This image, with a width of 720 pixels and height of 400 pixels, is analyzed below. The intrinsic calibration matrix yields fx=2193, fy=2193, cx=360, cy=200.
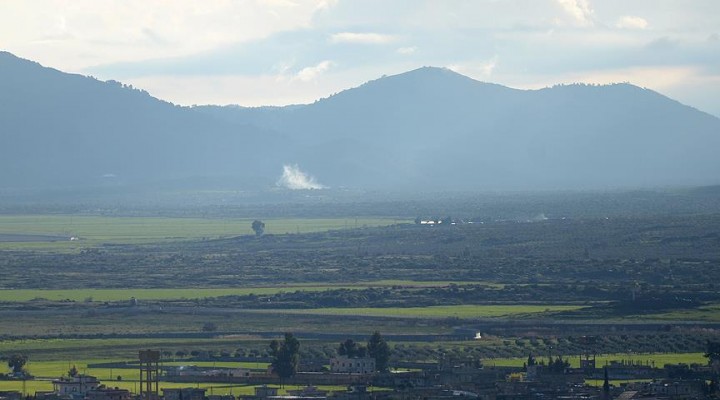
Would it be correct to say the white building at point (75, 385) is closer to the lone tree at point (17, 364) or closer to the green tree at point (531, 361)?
the lone tree at point (17, 364)

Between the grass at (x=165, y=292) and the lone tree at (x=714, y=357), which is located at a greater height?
the grass at (x=165, y=292)

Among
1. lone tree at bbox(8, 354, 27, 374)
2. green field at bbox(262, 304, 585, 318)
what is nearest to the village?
lone tree at bbox(8, 354, 27, 374)

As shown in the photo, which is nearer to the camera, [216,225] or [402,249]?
[402,249]

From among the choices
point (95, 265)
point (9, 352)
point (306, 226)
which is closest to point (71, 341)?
point (9, 352)

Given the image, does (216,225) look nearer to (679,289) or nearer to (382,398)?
(679,289)

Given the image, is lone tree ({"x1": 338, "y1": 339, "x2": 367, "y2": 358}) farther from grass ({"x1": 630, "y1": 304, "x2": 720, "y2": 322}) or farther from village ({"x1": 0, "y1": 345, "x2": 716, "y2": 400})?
grass ({"x1": 630, "y1": 304, "x2": 720, "y2": 322})

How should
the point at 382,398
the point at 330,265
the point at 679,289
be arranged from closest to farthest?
the point at 382,398, the point at 679,289, the point at 330,265

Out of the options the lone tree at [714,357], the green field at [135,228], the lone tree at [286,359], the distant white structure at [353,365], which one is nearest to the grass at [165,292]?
the distant white structure at [353,365]
